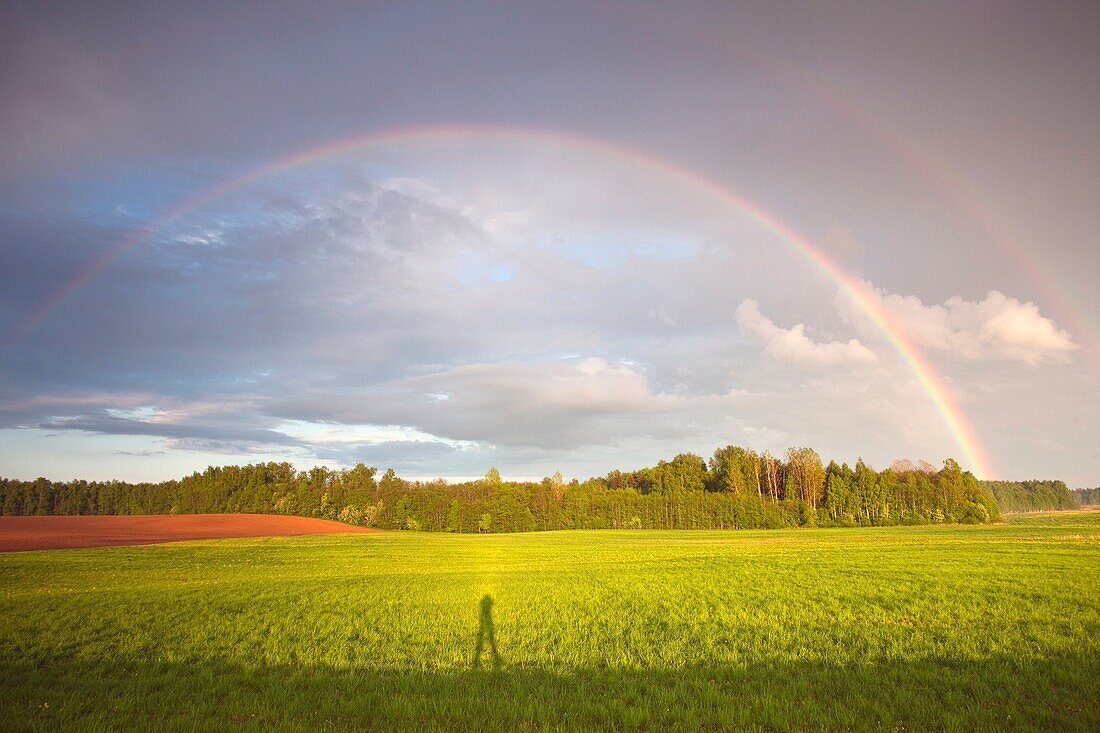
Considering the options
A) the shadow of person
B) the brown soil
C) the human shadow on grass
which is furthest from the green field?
the brown soil

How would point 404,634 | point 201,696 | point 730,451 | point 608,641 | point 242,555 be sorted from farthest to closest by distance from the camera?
point 730,451 < point 242,555 < point 404,634 < point 608,641 < point 201,696

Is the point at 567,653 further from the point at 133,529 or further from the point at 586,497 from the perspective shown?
the point at 586,497

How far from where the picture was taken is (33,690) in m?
11.1

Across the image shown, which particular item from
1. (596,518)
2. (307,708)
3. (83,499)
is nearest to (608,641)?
(307,708)

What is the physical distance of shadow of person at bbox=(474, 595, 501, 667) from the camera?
528 inches

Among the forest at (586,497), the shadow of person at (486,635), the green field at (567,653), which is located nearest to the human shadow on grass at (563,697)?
the green field at (567,653)

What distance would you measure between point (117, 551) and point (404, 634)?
46496mm

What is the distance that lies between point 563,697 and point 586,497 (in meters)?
129

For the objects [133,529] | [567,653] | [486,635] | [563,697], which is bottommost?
[133,529]

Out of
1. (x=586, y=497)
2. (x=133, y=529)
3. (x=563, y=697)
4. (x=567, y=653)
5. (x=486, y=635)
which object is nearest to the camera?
(x=563, y=697)

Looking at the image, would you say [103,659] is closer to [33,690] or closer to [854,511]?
[33,690]

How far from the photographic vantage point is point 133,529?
3221 inches

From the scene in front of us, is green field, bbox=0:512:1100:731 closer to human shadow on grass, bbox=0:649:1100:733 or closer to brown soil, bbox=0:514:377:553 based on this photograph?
human shadow on grass, bbox=0:649:1100:733

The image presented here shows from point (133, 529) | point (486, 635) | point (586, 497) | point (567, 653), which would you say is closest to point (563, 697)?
point (567, 653)
